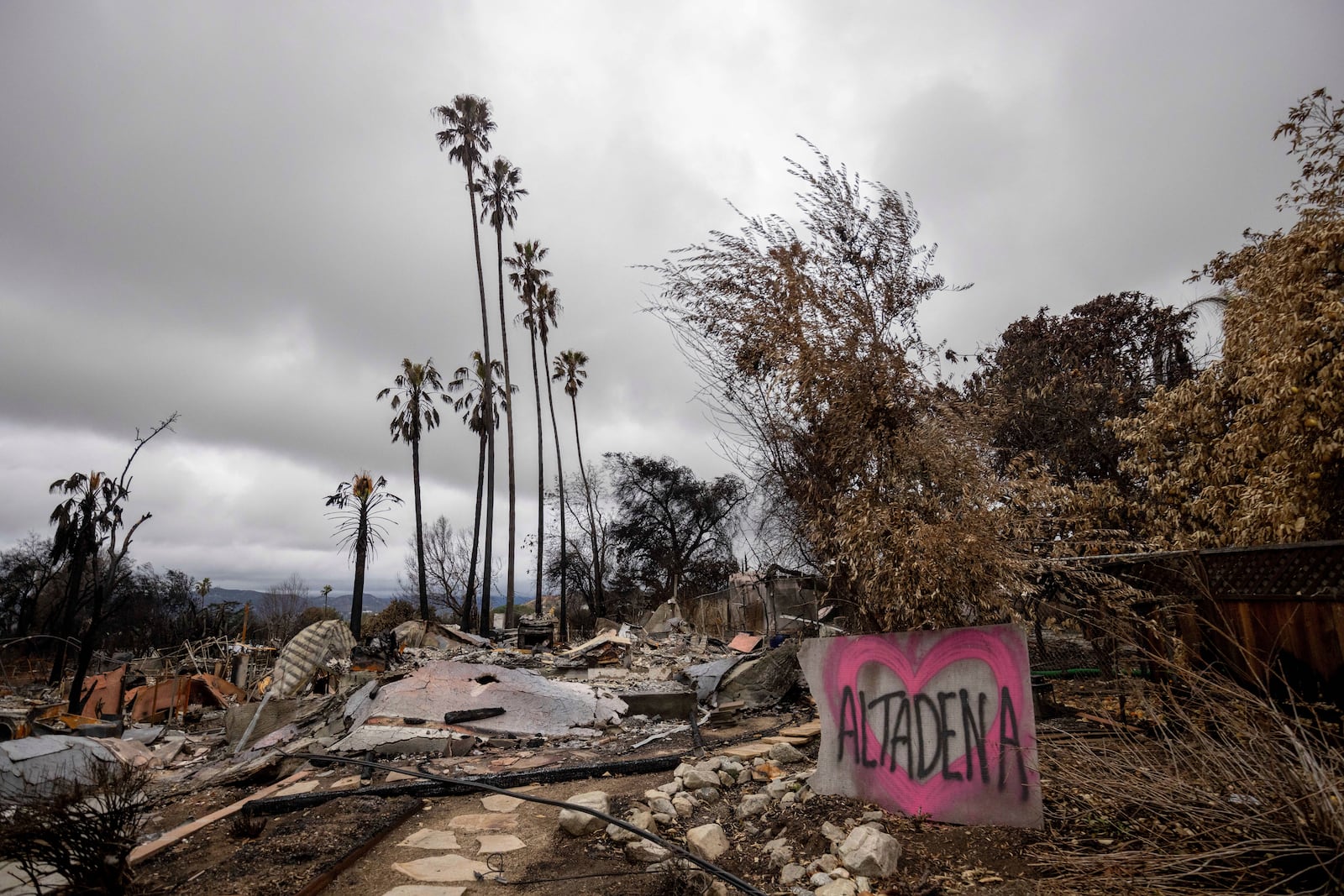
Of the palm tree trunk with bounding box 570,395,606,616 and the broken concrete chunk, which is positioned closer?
the broken concrete chunk

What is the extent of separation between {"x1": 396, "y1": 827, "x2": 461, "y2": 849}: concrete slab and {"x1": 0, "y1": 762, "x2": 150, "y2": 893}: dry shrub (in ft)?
7.18

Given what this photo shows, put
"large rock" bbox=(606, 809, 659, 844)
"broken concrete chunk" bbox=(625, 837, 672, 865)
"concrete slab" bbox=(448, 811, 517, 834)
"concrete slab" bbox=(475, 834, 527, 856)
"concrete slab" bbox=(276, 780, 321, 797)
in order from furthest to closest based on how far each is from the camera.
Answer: "concrete slab" bbox=(276, 780, 321, 797), "concrete slab" bbox=(448, 811, 517, 834), "concrete slab" bbox=(475, 834, 527, 856), "large rock" bbox=(606, 809, 659, 844), "broken concrete chunk" bbox=(625, 837, 672, 865)

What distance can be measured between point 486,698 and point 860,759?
7160 mm

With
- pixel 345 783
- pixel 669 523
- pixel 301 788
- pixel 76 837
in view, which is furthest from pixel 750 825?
pixel 669 523

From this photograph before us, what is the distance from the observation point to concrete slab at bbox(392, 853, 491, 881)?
465 cm

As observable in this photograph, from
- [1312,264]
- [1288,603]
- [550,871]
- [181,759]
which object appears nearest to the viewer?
[550,871]

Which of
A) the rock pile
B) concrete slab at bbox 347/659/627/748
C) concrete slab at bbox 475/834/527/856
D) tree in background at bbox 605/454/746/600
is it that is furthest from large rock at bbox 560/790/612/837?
tree in background at bbox 605/454/746/600

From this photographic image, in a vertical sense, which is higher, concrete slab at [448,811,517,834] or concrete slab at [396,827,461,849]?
concrete slab at [396,827,461,849]

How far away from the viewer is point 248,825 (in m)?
5.63

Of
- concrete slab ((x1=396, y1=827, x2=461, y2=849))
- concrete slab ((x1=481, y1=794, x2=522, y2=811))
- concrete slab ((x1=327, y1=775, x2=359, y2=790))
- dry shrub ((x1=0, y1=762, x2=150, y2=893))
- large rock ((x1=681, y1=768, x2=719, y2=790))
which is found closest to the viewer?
dry shrub ((x1=0, y1=762, x2=150, y2=893))

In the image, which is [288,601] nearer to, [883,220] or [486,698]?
[486,698]

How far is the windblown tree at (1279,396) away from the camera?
633 centimetres

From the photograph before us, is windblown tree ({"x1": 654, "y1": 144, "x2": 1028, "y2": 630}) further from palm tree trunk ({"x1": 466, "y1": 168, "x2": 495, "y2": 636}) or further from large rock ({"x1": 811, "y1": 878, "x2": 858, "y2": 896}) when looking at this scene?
palm tree trunk ({"x1": 466, "y1": 168, "x2": 495, "y2": 636})

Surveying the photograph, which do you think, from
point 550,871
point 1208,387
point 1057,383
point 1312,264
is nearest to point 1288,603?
point 1312,264
